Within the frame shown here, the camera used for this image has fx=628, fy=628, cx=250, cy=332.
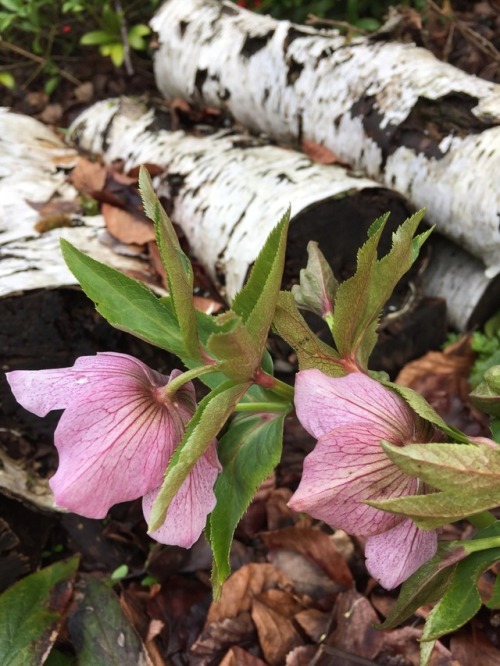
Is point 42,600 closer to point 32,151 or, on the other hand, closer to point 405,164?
point 405,164

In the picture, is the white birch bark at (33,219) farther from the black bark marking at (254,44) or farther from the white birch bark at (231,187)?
the black bark marking at (254,44)

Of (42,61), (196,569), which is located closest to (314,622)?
(196,569)

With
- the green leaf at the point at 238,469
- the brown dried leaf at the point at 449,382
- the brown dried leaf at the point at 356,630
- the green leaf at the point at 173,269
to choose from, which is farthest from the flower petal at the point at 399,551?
the brown dried leaf at the point at 449,382

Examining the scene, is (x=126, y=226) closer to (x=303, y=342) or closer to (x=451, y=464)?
(x=303, y=342)

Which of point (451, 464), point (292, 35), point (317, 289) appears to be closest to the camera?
point (451, 464)

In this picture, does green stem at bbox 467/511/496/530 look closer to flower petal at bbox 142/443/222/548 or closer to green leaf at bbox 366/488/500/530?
green leaf at bbox 366/488/500/530
